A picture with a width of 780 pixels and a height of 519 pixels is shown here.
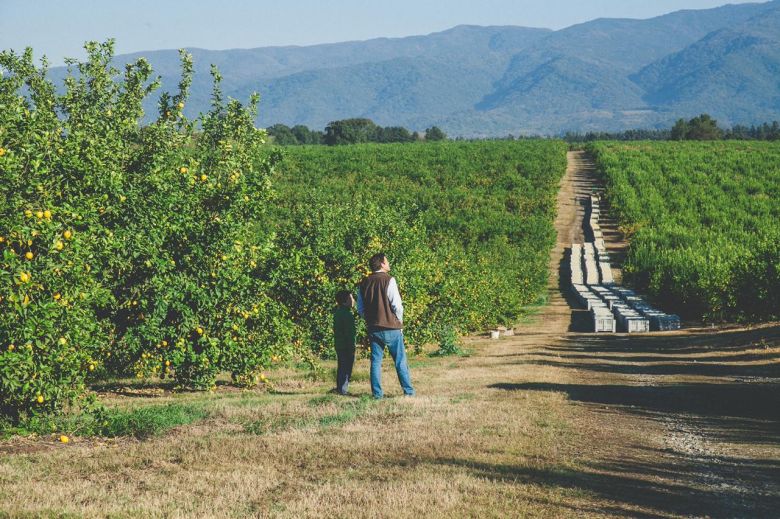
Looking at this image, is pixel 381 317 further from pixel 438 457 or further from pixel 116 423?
pixel 438 457

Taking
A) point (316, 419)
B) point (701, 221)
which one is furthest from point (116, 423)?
point (701, 221)

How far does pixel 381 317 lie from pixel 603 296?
94.8 ft

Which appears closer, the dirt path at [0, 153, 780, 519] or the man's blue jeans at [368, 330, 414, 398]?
the dirt path at [0, 153, 780, 519]

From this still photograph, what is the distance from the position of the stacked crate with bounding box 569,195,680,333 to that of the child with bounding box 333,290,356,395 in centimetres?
1939

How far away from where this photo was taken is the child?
43.1 ft

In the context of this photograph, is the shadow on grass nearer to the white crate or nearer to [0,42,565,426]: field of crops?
[0,42,565,426]: field of crops

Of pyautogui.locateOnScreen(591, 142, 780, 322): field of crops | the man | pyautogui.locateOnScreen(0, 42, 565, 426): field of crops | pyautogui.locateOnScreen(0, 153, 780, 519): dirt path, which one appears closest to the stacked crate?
pyautogui.locateOnScreen(591, 142, 780, 322): field of crops

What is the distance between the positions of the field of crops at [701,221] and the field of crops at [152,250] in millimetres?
10256

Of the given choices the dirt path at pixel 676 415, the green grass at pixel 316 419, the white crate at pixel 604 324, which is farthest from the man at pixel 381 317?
the white crate at pixel 604 324

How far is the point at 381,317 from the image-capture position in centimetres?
1248

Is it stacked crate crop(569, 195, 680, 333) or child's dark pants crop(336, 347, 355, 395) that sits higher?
child's dark pants crop(336, 347, 355, 395)

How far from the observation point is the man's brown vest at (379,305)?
491 inches

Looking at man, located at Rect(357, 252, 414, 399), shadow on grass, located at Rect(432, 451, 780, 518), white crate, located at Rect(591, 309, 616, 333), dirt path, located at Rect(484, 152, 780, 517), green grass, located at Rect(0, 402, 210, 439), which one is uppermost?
man, located at Rect(357, 252, 414, 399)

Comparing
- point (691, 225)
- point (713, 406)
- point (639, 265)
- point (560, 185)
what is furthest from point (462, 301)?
point (560, 185)
